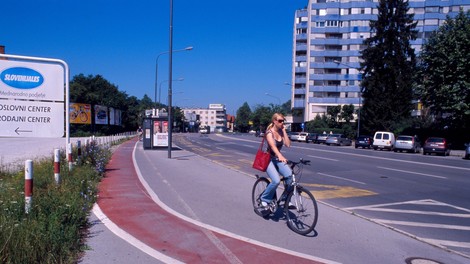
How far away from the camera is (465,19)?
3734cm

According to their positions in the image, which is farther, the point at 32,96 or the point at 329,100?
the point at 329,100

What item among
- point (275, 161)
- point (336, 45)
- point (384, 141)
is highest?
point (336, 45)

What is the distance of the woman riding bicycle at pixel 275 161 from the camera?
672 cm

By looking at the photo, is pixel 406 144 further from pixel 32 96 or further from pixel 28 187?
pixel 28 187

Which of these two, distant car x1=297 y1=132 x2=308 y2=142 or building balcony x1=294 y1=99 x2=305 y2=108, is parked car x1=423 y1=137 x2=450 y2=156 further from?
building balcony x1=294 y1=99 x2=305 y2=108

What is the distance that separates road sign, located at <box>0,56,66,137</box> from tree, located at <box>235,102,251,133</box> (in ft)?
473

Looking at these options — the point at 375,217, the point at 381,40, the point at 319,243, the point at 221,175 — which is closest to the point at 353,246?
the point at 319,243

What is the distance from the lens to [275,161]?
22.7ft

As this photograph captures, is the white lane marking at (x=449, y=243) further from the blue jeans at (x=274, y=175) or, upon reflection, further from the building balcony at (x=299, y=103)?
the building balcony at (x=299, y=103)

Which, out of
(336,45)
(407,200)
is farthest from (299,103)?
(407,200)

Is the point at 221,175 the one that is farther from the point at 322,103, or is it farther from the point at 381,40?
the point at 322,103

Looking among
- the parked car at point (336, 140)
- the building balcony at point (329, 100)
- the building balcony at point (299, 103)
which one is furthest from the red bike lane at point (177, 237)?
the building balcony at point (299, 103)

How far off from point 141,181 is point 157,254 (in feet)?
22.3

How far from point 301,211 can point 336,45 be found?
7834 cm
